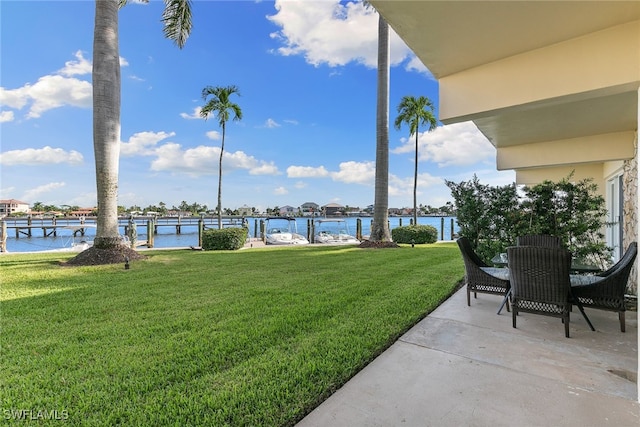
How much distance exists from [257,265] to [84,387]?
610cm

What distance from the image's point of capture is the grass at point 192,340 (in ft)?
7.66

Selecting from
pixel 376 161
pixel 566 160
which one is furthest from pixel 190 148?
pixel 566 160

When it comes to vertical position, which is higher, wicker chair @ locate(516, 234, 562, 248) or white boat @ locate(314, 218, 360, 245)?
wicker chair @ locate(516, 234, 562, 248)

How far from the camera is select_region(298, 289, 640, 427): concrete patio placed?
7.43 ft

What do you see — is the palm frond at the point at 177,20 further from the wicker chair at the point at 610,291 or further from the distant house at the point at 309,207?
the distant house at the point at 309,207

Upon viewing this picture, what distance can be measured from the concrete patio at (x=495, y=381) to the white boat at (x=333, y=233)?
51.0 feet

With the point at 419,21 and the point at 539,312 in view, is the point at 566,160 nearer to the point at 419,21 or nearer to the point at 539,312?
the point at 539,312

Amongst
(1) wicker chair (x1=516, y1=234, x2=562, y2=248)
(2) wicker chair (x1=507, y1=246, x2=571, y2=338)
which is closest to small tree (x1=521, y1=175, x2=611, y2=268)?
(1) wicker chair (x1=516, y1=234, x2=562, y2=248)

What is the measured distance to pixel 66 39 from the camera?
10.2m

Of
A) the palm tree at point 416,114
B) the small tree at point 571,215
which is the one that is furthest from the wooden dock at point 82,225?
the small tree at point 571,215

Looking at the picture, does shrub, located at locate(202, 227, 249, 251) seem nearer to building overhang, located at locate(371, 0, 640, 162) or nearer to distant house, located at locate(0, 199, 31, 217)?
building overhang, located at locate(371, 0, 640, 162)

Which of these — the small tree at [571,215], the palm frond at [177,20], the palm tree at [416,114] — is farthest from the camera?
the palm tree at [416,114]

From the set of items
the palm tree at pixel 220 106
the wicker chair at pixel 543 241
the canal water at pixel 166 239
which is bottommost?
the canal water at pixel 166 239

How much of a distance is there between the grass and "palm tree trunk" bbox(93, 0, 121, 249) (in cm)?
193
